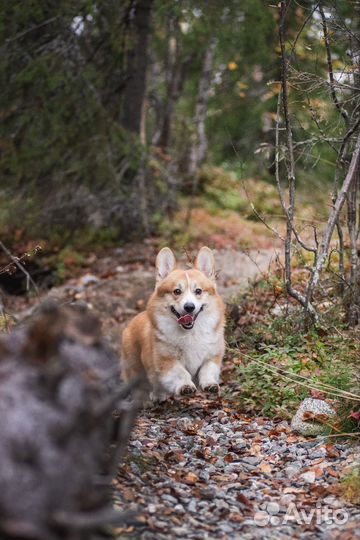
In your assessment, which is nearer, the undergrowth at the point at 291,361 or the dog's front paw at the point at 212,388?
the undergrowth at the point at 291,361

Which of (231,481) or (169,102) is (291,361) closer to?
(231,481)

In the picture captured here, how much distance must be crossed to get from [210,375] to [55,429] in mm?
3857

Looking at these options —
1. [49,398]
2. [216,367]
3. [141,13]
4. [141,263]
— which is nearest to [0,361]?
[49,398]

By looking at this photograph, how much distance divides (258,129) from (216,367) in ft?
50.6

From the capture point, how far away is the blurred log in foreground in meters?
2.50

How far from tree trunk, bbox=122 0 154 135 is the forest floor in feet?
24.0

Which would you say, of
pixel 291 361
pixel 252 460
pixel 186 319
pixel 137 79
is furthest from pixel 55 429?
pixel 137 79

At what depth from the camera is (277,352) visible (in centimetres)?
645

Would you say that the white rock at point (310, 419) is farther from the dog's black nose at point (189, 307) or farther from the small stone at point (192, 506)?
the small stone at point (192, 506)

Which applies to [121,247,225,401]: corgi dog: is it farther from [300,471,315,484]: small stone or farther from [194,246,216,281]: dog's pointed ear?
[300,471,315,484]: small stone

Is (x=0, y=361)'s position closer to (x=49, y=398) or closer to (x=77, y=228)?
(x=49, y=398)

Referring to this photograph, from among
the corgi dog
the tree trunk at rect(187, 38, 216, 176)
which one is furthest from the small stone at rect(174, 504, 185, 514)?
the tree trunk at rect(187, 38, 216, 176)

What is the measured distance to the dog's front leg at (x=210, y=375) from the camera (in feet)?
20.5

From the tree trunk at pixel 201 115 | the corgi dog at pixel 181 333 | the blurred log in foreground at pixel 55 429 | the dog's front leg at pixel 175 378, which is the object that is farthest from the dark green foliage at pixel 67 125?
the blurred log in foreground at pixel 55 429
